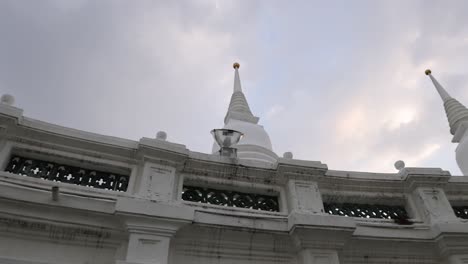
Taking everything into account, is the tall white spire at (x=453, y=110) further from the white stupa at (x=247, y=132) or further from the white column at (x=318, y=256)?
the white column at (x=318, y=256)

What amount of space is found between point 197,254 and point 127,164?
1.95 metres

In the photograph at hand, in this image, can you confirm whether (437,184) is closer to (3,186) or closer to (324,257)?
(324,257)

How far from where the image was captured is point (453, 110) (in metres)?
15.2

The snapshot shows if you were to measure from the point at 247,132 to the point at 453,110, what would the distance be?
8.99m

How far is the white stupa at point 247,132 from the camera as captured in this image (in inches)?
433

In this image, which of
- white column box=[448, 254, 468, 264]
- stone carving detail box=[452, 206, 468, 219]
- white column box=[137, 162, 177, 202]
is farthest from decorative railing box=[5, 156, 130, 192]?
stone carving detail box=[452, 206, 468, 219]

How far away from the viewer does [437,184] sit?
7.15 meters

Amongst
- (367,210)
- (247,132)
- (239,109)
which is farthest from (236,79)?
(367,210)

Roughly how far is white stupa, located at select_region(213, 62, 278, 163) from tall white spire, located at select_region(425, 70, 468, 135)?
25.3 ft

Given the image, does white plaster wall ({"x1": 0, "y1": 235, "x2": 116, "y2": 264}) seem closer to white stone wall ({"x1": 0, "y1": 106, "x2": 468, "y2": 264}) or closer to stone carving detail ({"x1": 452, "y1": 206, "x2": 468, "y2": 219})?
white stone wall ({"x1": 0, "y1": 106, "x2": 468, "y2": 264})

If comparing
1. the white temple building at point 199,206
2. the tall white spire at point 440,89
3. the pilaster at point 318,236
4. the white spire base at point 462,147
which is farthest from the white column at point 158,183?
the tall white spire at point 440,89

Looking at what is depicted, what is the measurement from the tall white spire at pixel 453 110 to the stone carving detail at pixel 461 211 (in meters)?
8.24

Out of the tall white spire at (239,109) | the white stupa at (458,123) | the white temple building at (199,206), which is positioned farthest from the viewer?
the tall white spire at (239,109)

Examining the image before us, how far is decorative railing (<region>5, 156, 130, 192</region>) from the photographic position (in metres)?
5.93
